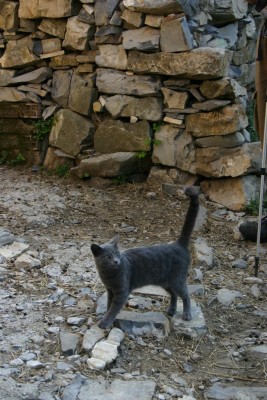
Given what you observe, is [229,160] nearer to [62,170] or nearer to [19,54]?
[62,170]

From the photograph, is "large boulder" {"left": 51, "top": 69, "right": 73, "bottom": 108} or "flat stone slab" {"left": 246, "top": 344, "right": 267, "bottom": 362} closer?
"flat stone slab" {"left": 246, "top": 344, "right": 267, "bottom": 362}

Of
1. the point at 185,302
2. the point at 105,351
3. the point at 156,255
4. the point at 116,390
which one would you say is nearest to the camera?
the point at 116,390

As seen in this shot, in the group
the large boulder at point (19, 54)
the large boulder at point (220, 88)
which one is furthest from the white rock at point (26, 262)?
the large boulder at point (19, 54)

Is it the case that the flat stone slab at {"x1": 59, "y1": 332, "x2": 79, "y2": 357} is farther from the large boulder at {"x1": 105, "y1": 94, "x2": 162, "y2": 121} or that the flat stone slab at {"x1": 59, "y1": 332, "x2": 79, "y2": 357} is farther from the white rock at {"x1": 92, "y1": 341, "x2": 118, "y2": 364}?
the large boulder at {"x1": 105, "y1": 94, "x2": 162, "y2": 121}

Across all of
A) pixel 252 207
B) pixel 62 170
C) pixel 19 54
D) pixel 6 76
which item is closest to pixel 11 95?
pixel 6 76

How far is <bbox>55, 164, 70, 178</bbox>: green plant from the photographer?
7820 millimetres

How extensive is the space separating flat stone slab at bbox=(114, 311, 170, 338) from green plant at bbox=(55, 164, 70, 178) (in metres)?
3.81

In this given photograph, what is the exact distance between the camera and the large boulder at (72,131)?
25.1 feet

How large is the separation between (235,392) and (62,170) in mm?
4706

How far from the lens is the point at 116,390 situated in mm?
3441

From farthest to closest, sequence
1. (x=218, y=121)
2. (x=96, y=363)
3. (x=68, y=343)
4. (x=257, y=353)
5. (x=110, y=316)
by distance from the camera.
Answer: (x=218, y=121) → (x=257, y=353) → (x=110, y=316) → (x=68, y=343) → (x=96, y=363)

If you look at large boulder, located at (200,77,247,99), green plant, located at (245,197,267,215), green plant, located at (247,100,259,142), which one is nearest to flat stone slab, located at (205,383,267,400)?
green plant, located at (245,197,267,215)

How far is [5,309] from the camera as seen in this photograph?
14.3ft

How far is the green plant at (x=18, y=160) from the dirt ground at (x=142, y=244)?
0.14m
